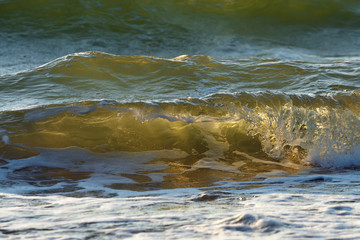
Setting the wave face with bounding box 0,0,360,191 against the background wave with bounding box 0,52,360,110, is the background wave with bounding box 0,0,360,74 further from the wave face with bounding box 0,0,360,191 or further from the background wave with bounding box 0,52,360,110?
the background wave with bounding box 0,52,360,110

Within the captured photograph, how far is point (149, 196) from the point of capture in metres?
2.72

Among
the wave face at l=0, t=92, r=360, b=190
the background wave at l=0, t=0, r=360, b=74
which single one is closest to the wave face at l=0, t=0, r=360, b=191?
the wave face at l=0, t=92, r=360, b=190

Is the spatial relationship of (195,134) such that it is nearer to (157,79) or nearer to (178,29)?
(157,79)

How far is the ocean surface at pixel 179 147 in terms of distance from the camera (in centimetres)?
204

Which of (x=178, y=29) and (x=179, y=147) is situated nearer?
(x=179, y=147)

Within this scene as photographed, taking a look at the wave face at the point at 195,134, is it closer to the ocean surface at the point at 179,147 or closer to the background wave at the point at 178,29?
the ocean surface at the point at 179,147

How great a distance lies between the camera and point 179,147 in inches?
161

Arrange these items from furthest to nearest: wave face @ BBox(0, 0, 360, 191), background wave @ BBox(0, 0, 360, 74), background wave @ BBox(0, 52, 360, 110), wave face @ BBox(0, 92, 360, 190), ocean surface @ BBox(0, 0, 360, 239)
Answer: background wave @ BBox(0, 0, 360, 74), background wave @ BBox(0, 52, 360, 110), wave face @ BBox(0, 92, 360, 190), wave face @ BBox(0, 0, 360, 191), ocean surface @ BBox(0, 0, 360, 239)

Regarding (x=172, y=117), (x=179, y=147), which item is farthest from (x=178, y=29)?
(x=179, y=147)

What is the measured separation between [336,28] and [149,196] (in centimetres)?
857

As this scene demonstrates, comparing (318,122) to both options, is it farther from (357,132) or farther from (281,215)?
(281,215)

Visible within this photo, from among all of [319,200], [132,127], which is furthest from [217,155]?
[319,200]

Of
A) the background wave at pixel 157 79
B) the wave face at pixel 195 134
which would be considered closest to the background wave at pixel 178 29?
the background wave at pixel 157 79

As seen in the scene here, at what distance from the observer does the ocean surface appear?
2.04 m
